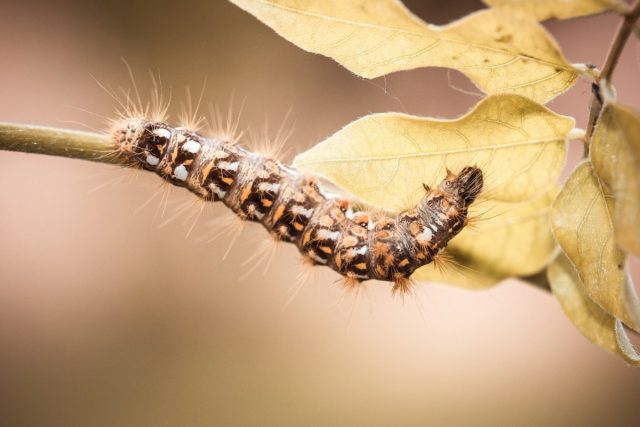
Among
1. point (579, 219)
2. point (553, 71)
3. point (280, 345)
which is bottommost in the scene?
point (280, 345)

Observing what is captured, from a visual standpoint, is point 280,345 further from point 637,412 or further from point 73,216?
point 637,412

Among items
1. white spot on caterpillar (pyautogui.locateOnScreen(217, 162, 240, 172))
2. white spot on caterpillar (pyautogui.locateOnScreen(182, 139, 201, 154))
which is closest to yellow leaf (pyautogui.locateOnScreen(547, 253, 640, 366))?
white spot on caterpillar (pyautogui.locateOnScreen(217, 162, 240, 172))

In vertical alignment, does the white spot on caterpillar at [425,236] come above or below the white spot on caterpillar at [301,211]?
above

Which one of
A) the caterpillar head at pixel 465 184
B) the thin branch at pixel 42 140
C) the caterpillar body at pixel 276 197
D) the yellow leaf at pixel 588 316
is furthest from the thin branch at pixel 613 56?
the thin branch at pixel 42 140

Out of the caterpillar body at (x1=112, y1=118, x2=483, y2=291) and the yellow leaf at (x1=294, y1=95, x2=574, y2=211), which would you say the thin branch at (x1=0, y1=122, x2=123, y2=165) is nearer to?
the caterpillar body at (x1=112, y1=118, x2=483, y2=291)

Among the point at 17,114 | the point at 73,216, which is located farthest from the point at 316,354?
the point at 17,114

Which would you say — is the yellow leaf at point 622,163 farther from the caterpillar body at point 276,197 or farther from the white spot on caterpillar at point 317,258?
the white spot on caterpillar at point 317,258
